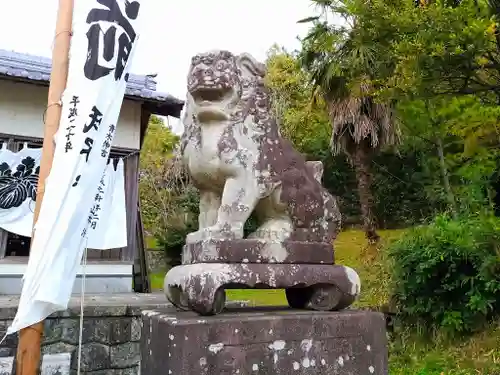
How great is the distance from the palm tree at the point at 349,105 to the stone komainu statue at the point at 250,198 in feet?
24.3

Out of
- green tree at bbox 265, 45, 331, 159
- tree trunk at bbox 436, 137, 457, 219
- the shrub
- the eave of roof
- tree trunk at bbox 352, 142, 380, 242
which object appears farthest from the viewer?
green tree at bbox 265, 45, 331, 159

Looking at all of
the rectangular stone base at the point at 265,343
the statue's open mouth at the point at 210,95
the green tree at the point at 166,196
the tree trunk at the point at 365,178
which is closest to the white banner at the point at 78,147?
the rectangular stone base at the point at 265,343

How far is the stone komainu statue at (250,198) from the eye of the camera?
2.95 m

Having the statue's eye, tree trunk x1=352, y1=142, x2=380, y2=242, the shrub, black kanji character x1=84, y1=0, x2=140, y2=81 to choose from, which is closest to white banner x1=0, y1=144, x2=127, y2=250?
black kanji character x1=84, y1=0, x2=140, y2=81

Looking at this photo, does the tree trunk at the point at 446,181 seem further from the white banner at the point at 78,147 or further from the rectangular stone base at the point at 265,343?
the white banner at the point at 78,147

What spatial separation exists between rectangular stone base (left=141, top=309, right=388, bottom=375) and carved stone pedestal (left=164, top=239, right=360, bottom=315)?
106 millimetres

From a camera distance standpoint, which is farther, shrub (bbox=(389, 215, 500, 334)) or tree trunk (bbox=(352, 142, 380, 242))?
tree trunk (bbox=(352, 142, 380, 242))

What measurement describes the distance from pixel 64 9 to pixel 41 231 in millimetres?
1633

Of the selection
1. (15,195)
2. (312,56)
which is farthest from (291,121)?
(15,195)

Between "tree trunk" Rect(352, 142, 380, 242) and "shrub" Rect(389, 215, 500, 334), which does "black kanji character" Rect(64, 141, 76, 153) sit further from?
"tree trunk" Rect(352, 142, 380, 242)

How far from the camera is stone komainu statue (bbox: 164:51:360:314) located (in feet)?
9.69

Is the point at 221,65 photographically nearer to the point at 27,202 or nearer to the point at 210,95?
the point at 210,95

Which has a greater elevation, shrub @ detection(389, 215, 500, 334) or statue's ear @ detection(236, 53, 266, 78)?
statue's ear @ detection(236, 53, 266, 78)

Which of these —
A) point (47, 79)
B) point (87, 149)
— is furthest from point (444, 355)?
point (47, 79)
